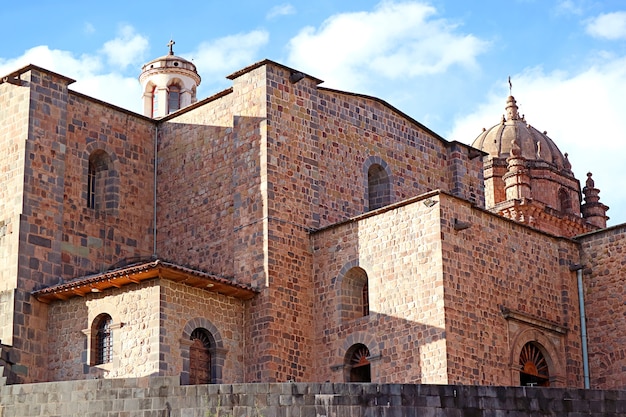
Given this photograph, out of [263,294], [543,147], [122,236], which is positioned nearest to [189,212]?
[122,236]

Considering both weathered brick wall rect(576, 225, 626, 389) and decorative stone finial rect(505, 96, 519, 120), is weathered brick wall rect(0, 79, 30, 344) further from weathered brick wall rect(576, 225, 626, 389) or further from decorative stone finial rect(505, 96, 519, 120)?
decorative stone finial rect(505, 96, 519, 120)

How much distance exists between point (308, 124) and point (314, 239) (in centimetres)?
285

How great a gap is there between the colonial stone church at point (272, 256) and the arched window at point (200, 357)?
0.04 meters

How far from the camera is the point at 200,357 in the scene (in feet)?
92.0

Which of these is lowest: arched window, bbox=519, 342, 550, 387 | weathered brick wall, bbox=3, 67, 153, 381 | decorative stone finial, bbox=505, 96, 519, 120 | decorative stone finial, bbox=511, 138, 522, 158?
arched window, bbox=519, 342, 550, 387

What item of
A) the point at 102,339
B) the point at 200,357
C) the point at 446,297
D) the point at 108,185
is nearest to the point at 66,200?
the point at 108,185

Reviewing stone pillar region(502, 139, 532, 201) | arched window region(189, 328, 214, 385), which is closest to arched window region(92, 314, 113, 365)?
arched window region(189, 328, 214, 385)

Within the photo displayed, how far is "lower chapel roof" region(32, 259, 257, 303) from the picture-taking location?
27.0m

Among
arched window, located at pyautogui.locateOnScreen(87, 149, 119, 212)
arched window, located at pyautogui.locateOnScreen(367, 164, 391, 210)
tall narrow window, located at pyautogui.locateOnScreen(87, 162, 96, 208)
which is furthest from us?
arched window, located at pyautogui.locateOnScreen(367, 164, 391, 210)

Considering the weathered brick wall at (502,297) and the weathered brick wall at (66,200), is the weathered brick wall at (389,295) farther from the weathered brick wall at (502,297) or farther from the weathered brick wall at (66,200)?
the weathered brick wall at (66,200)

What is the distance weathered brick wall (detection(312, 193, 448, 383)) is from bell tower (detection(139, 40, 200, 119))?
42.2ft

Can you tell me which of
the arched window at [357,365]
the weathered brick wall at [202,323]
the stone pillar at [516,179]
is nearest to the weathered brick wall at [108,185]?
the weathered brick wall at [202,323]

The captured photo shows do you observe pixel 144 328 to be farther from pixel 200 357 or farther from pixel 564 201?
pixel 564 201

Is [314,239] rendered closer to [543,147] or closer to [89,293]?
[89,293]
